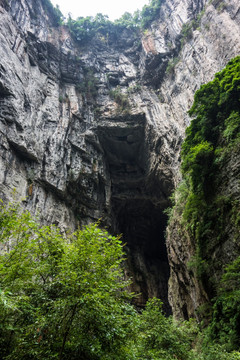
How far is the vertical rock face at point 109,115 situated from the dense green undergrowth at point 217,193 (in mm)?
4687

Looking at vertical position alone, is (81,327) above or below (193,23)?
below

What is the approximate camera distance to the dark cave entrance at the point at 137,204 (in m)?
22.1

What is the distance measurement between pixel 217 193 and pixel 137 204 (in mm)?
16289

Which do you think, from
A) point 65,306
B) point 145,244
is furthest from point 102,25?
point 65,306

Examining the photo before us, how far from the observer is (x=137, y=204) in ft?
80.8

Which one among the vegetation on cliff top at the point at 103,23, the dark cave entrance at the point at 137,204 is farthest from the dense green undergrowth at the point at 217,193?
the vegetation on cliff top at the point at 103,23

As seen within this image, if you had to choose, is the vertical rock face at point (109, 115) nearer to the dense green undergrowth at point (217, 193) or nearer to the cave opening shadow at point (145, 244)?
the cave opening shadow at point (145, 244)

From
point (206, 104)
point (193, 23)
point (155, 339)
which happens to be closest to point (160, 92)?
point (193, 23)

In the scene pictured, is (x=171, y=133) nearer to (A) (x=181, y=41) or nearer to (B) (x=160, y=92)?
(B) (x=160, y=92)

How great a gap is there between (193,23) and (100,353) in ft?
78.4

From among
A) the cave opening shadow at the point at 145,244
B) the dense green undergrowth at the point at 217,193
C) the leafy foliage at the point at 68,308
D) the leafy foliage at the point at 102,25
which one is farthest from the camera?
the leafy foliage at the point at 102,25

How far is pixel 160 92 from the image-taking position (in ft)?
75.5

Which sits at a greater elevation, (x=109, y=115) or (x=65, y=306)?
(x=109, y=115)

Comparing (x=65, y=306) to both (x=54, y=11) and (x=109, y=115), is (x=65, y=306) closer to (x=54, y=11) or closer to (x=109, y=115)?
(x=109, y=115)
